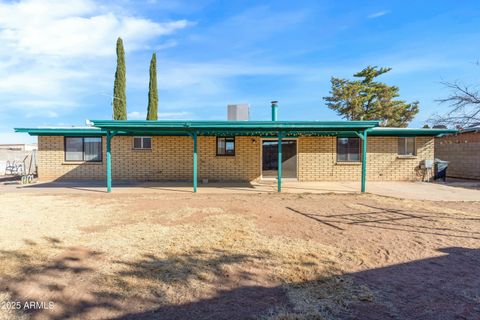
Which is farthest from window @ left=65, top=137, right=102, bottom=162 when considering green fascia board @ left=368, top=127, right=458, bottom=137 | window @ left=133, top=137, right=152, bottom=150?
green fascia board @ left=368, top=127, right=458, bottom=137

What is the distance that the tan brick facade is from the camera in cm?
1364

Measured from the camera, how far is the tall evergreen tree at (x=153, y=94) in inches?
1003

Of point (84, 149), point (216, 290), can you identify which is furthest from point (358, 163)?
point (84, 149)

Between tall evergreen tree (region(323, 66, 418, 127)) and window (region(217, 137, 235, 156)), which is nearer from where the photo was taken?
window (region(217, 137, 235, 156))

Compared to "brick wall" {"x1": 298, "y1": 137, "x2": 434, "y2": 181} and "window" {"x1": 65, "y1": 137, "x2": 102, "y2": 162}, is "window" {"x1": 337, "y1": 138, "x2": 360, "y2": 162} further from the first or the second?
"window" {"x1": 65, "y1": 137, "x2": 102, "y2": 162}

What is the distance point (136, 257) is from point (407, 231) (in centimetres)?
492

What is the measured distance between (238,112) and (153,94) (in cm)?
1518

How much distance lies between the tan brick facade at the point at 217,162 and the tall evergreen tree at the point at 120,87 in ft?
35.9

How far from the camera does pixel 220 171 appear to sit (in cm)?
1373

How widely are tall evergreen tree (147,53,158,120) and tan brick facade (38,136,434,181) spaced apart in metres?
12.4

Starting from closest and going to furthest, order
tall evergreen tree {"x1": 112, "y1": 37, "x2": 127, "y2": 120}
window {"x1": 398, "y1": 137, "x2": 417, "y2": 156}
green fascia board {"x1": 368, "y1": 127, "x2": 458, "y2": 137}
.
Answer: green fascia board {"x1": 368, "y1": 127, "x2": 458, "y2": 137} < window {"x1": 398, "y1": 137, "x2": 417, "y2": 156} < tall evergreen tree {"x1": 112, "y1": 37, "x2": 127, "y2": 120}

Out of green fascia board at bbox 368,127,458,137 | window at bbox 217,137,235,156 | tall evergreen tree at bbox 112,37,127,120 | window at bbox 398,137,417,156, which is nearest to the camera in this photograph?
green fascia board at bbox 368,127,458,137

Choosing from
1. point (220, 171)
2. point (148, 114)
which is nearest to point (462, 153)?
point (220, 171)

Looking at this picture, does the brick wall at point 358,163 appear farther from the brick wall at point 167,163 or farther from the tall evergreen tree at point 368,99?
the tall evergreen tree at point 368,99
